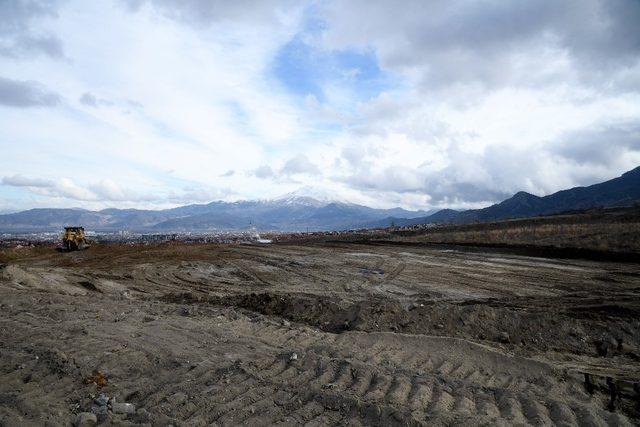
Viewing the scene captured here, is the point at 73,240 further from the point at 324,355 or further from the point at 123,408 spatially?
the point at 123,408

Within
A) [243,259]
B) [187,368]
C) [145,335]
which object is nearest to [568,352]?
[187,368]

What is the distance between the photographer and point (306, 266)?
21812mm

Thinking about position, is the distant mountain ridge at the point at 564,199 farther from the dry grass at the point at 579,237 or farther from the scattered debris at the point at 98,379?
the scattered debris at the point at 98,379

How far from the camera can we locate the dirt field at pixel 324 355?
17.5 ft

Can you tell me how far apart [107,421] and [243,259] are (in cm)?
1974

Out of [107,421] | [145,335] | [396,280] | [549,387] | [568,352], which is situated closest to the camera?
[107,421]

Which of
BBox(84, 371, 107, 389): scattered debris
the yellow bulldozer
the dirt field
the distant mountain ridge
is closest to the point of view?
the dirt field

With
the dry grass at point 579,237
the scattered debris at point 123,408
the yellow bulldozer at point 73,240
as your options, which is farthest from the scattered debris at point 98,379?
the yellow bulldozer at point 73,240

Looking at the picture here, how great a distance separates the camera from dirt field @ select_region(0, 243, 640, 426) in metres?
5.32

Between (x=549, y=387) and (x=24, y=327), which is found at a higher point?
(x=24, y=327)

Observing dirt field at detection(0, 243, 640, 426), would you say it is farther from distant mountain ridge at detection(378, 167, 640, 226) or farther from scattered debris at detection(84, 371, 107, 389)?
distant mountain ridge at detection(378, 167, 640, 226)

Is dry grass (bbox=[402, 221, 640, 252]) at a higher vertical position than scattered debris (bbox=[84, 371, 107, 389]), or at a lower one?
higher

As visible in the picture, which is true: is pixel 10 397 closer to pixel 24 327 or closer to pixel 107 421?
pixel 107 421

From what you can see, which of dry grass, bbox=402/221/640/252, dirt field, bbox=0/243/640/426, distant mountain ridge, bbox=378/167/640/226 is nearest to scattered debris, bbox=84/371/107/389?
dirt field, bbox=0/243/640/426
